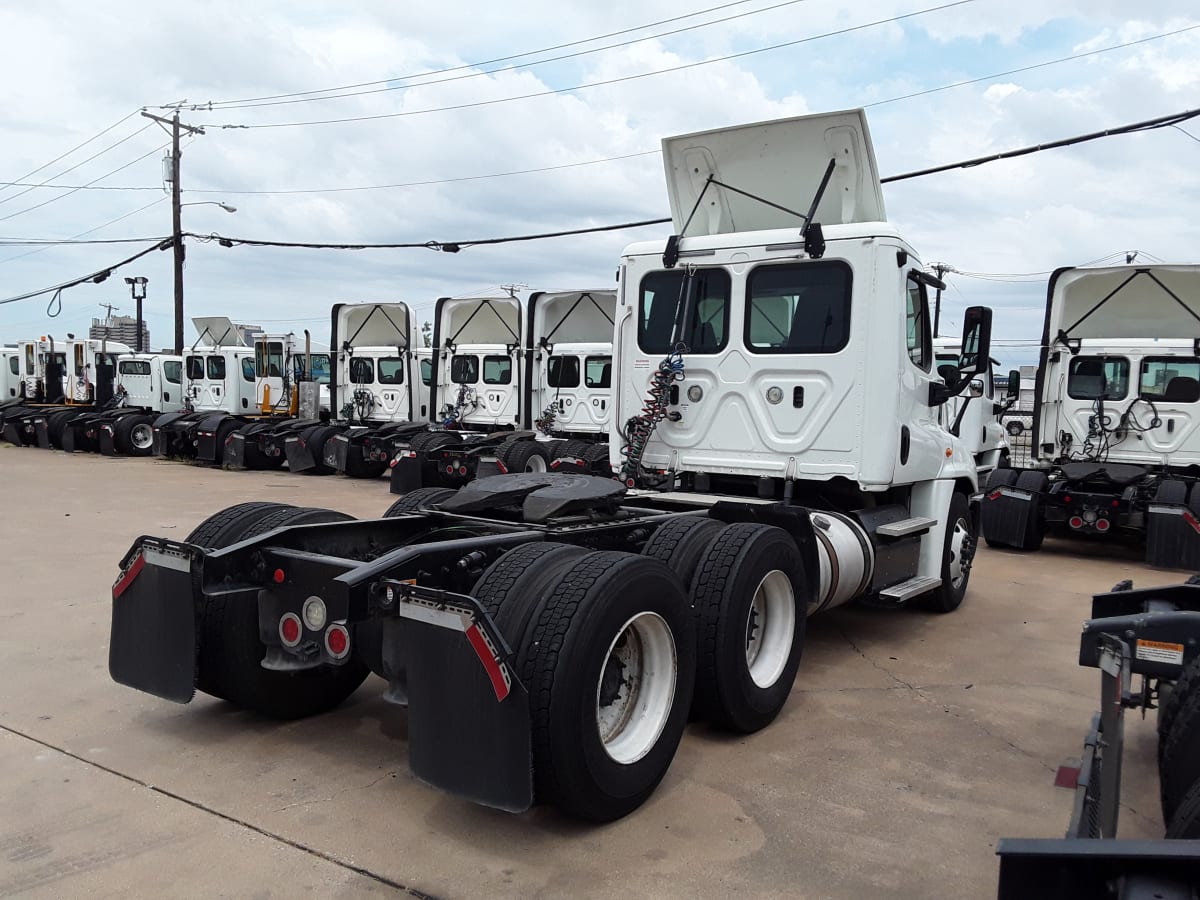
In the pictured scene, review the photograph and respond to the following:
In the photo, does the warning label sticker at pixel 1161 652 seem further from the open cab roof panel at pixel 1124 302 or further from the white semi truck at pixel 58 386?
the white semi truck at pixel 58 386

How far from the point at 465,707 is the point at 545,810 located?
0.81m

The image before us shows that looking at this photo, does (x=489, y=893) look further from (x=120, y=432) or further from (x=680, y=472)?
(x=120, y=432)

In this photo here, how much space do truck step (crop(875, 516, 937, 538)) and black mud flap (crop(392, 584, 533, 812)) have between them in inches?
139

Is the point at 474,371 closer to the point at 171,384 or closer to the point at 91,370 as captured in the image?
the point at 171,384

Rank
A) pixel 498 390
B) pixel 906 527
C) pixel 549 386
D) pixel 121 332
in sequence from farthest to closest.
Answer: pixel 121 332, pixel 498 390, pixel 549 386, pixel 906 527

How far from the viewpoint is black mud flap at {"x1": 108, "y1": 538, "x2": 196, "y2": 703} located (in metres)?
3.87

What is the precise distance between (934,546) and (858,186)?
104 inches

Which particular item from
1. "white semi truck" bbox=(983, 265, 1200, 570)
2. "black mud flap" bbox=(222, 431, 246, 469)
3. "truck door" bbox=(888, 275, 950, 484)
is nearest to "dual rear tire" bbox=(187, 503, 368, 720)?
"truck door" bbox=(888, 275, 950, 484)

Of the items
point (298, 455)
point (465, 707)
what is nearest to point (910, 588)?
point (465, 707)

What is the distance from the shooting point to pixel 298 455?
60.8 ft

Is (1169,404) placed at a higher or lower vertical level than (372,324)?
lower

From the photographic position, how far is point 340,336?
62.3 ft

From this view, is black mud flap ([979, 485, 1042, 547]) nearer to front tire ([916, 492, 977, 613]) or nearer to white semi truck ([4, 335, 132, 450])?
front tire ([916, 492, 977, 613])

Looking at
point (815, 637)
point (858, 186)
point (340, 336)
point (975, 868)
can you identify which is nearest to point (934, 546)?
point (815, 637)
